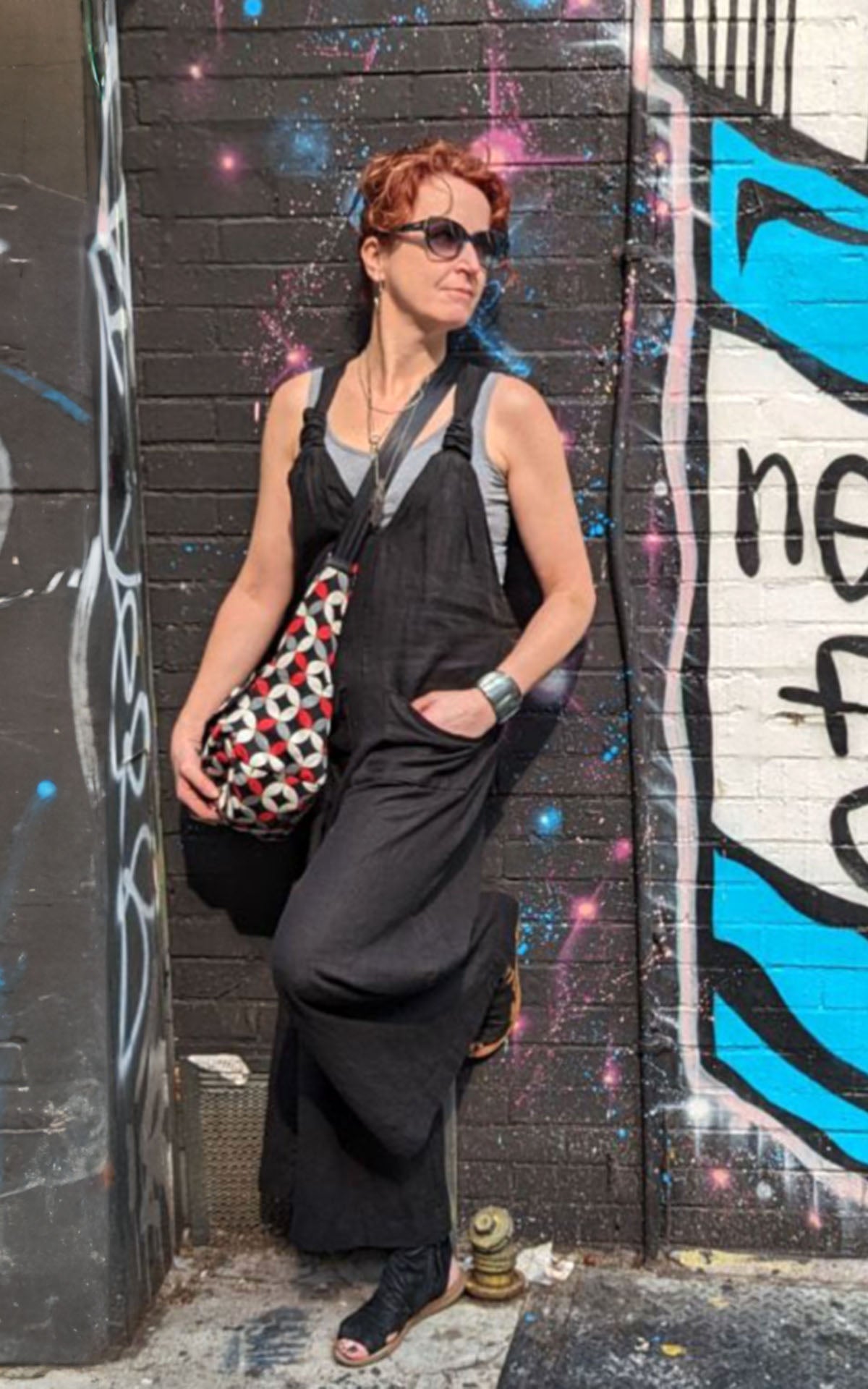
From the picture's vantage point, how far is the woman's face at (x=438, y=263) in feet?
10.7

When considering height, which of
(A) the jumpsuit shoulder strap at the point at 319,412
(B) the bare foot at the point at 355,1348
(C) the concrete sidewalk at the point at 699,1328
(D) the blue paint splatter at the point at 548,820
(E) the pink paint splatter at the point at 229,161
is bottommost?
(C) the concrete sidewalk at the point at 699,1328

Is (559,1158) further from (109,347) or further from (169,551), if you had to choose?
(109,347)

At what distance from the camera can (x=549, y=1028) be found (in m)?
3.73

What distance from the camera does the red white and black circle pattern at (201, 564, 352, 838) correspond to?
332cm

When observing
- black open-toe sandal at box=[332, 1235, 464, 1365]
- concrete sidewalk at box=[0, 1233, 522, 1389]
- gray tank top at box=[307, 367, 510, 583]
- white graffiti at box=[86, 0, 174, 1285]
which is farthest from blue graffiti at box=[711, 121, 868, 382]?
concrete sidewalk at box=[0, 1233, 522, 1389]

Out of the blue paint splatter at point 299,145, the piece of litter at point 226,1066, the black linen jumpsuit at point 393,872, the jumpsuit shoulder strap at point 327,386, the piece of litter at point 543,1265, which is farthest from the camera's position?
the piece of litter at point 226,1066

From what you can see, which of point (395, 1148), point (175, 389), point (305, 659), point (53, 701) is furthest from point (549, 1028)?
point (175, 389)

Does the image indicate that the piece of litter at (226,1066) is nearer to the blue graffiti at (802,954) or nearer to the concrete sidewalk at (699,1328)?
the concrete sidewalk at (699,1328)

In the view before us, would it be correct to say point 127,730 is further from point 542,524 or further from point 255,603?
point 542,524

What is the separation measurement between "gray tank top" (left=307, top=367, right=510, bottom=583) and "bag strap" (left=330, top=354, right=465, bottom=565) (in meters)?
0.02

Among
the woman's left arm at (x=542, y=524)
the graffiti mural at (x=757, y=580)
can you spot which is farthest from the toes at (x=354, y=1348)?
the woman's left arm at (x=542, y=524)

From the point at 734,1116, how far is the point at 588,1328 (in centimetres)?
57

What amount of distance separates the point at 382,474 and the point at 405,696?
1.45 ft

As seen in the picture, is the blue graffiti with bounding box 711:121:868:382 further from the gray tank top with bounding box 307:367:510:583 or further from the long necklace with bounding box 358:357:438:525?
the long necklace with bounding box 358:357:438:525
